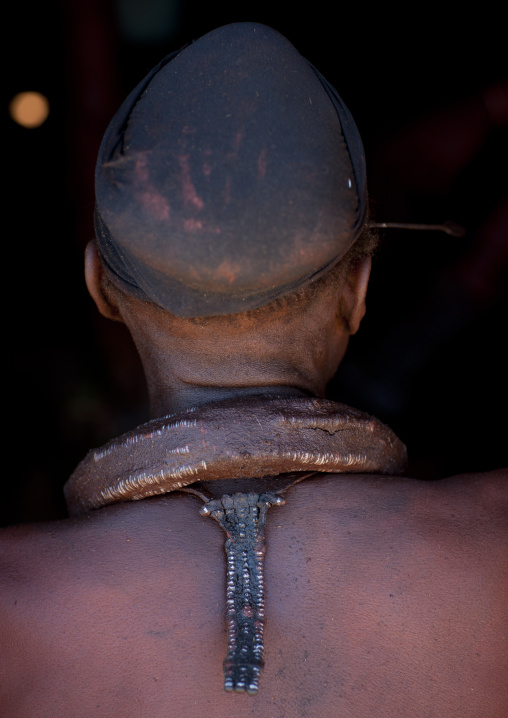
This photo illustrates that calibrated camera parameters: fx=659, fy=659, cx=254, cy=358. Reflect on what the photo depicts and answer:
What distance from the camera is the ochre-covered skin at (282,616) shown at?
126 cm

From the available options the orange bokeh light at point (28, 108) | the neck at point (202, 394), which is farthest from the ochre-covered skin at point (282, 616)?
the orange bokeh light at point (28, 108)

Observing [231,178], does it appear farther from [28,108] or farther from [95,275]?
[28,108]

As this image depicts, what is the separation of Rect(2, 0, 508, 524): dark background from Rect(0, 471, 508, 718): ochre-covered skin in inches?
83.2

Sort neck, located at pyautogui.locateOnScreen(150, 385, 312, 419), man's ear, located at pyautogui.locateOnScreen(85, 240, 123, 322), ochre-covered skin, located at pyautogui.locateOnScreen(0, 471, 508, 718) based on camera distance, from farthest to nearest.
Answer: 1. man's ear, located at pyautogui.locateOnScreen(85, 240, 123, 322)
2. neck, located at pyautogui.locateOnScreen(150, 385, 312, 419)
3. ochre-covered skin, located at pyautogui.locateOnScreen(0, 471, 508, 718)

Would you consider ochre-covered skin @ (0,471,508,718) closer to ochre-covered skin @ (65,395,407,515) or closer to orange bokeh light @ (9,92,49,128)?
ochre-covered skin @ (65,395,407,515)

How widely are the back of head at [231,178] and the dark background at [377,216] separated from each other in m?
2.11

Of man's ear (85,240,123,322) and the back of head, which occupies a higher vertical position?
the back of head

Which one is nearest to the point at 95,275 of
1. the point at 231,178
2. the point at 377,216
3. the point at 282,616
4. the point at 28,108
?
the point at 231,178

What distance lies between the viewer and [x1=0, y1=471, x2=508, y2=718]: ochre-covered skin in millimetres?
1263

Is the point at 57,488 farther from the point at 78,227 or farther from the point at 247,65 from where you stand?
the point at 247,65

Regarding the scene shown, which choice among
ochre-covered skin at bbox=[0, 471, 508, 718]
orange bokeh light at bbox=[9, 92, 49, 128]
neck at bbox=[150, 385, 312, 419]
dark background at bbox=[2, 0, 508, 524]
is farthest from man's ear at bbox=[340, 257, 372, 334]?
orange bokeh light at bbox=[9, 92, 49, 128]

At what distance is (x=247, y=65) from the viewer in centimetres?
136

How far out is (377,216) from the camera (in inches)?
137

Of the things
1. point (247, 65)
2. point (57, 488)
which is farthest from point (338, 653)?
point (57, 488)
